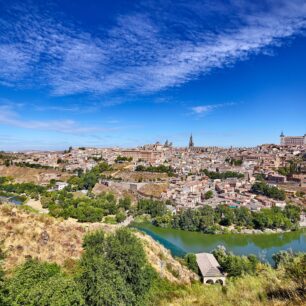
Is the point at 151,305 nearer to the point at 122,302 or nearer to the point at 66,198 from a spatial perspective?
the point at 122,302

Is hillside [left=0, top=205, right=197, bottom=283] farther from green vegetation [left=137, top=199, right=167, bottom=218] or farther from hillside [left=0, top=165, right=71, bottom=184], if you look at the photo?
hillside [left=0, top=165, right=71, bottom=184]

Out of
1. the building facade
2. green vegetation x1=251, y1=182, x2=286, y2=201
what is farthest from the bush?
the building facade

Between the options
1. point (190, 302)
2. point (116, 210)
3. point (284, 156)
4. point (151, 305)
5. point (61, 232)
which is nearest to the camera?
point (190, 302)

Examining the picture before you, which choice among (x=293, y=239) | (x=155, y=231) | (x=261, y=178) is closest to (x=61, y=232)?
(x=155, y=231)

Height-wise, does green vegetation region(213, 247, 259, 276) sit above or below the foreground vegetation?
below

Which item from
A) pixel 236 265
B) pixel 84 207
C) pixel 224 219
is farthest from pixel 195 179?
pixel 236 265
